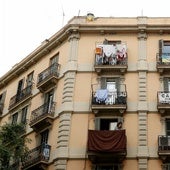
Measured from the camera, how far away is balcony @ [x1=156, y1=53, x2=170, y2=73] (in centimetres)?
2955

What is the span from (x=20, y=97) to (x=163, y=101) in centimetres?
1206

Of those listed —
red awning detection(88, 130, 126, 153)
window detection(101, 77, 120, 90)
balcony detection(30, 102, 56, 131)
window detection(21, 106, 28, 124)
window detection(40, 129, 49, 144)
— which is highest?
window detection(101, 77, 120, 90)

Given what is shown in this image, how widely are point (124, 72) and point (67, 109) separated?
4617 mm

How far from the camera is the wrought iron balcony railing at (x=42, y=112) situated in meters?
30.0

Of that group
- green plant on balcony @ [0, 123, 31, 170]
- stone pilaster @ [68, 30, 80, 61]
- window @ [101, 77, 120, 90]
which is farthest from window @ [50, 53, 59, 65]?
green plant on balcony @ [0, 123, 31, 170]

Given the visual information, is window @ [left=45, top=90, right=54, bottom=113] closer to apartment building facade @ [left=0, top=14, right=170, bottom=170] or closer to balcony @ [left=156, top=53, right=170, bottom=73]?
apartment building facade @ [left=0, top=14, right=170, bottom=170]

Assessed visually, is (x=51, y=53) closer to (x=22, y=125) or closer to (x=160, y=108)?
(x=22, y=125)

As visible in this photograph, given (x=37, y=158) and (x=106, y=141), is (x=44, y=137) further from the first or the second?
(x=106, y=141)

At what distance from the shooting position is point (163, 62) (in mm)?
29938

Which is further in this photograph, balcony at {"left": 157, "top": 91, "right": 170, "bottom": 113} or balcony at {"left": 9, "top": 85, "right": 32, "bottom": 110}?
balcony at {"left": 9, "top": 85, "right": 32, "bottom": 110}

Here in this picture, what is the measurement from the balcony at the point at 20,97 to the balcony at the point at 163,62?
1003cm

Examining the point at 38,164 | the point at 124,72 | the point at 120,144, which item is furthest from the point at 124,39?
the point at 38,164

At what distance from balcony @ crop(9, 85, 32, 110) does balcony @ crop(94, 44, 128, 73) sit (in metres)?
6.48

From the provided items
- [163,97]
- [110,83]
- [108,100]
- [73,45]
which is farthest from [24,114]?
[163,97]
